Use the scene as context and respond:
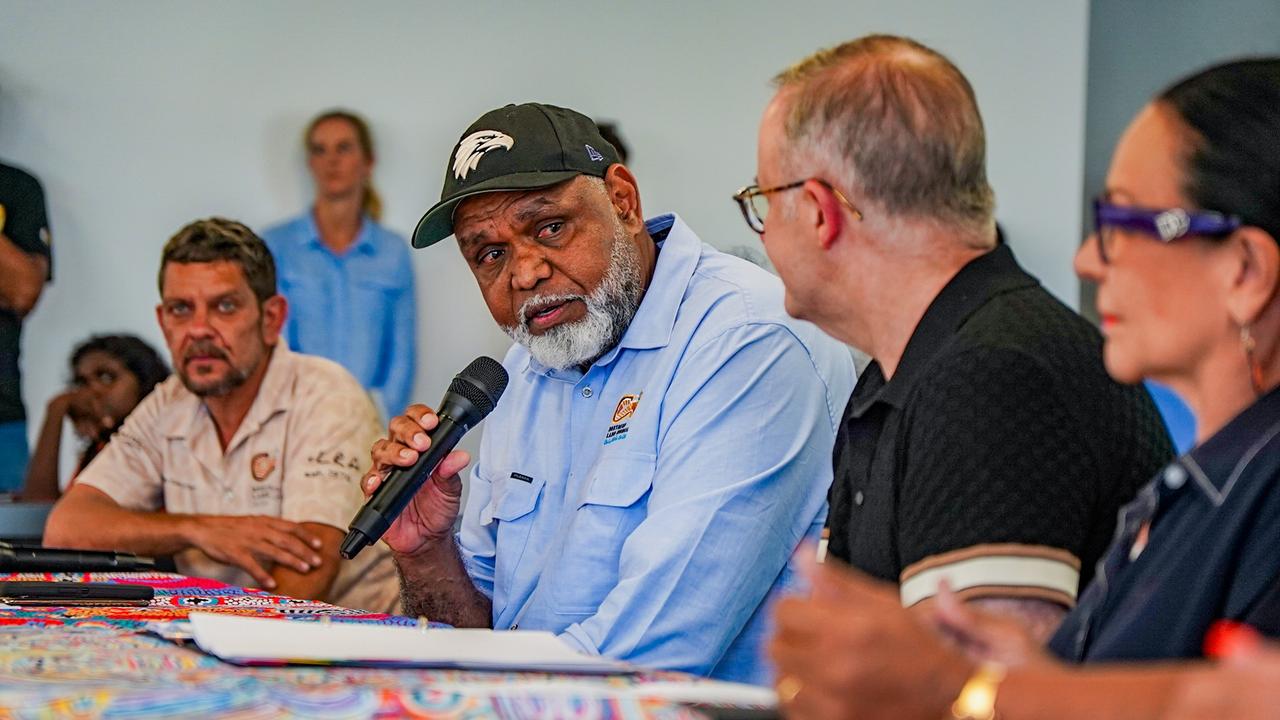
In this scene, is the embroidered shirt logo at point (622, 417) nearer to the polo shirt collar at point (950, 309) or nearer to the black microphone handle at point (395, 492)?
the black microphone handle at point (395, 492)

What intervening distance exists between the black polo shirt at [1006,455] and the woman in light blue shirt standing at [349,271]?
4.61 meters

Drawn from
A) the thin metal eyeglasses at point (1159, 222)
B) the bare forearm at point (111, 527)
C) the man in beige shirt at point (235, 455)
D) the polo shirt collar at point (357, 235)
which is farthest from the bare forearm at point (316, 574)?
the polo shirt collar at point (357, 235)

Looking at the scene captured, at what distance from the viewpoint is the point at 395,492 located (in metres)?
2.20

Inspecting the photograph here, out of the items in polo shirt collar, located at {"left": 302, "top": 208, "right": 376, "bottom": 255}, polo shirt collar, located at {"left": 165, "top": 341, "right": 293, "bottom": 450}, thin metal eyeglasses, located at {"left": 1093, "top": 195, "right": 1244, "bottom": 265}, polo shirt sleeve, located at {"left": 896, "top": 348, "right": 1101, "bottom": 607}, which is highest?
thin metal eyeglasses, located at {"left": 1093, "top": 195, "right": 1244, "bottom": 265}

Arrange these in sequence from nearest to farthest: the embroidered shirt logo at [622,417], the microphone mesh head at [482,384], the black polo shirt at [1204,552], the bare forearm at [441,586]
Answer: the black polo shirt at [1204,552]
the microphone mesh head at [482,384]
the embroidered shirt logo at [622,417]
the bare forearm at [441,586]

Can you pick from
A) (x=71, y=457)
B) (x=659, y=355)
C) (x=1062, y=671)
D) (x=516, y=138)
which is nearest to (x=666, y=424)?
(x=659, y=355)

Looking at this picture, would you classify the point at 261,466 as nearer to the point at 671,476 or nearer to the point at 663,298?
the point at 663,298

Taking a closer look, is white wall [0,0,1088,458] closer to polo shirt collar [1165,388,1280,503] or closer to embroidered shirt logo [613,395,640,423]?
embroidered shirt logo [613,395,640,423]

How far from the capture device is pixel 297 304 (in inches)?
238

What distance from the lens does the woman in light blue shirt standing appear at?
19.9 ft

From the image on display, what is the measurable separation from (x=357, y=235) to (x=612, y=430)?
3.95 meters

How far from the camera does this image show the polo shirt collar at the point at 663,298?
250cm

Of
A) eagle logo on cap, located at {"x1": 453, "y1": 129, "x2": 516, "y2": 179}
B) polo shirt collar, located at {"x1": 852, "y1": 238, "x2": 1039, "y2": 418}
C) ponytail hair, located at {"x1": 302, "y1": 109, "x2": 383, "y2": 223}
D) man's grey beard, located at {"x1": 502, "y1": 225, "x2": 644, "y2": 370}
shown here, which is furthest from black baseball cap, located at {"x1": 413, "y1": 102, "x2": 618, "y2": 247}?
ponytail hair, located at {"x1": 302, "y1": 109, "x2": 383, "y2": 223}

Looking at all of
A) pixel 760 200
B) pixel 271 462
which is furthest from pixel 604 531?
pixel 271 462
